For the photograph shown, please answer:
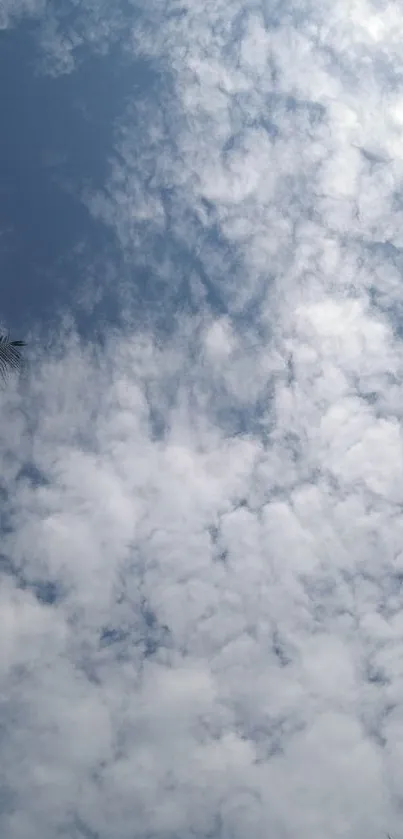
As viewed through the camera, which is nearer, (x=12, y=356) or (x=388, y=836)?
(x=12, y=356)

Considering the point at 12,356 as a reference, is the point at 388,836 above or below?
below

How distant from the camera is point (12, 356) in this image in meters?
18.9

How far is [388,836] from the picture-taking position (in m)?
33.9

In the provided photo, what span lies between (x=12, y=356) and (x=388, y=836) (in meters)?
32.6
